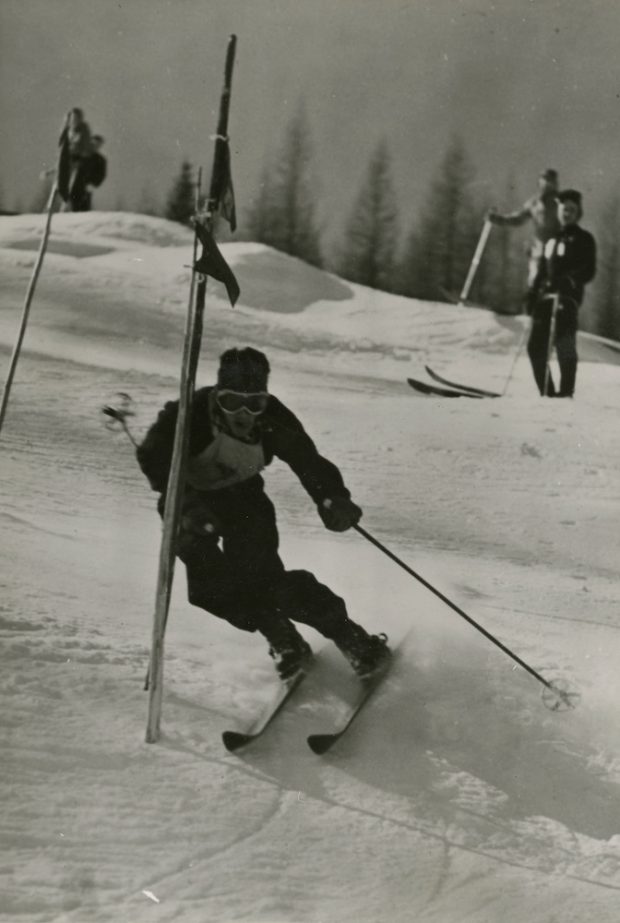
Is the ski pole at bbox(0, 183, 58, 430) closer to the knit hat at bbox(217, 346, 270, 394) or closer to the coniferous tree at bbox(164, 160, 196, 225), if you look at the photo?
the coniferous tree at bbox(164, 160, 196, 225)

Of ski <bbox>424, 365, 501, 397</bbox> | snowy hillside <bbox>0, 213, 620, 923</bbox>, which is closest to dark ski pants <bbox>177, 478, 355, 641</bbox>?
snowy hillside <bbox>0, 213, 620, 923</bbox>

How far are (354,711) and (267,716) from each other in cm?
21

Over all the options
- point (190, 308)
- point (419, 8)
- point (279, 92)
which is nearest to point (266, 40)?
point (279, 92)

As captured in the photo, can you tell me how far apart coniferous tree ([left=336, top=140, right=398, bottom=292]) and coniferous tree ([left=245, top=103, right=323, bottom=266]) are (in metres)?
0.15

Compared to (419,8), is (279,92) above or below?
below

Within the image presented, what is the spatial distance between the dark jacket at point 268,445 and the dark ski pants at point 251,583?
11cm

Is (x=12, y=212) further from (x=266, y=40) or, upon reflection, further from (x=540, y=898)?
(x=540, y=898)

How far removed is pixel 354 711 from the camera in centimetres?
235

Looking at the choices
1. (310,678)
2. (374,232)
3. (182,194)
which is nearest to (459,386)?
(374,232)

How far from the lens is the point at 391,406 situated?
3.79 meters

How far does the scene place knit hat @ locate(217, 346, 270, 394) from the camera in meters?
2.42

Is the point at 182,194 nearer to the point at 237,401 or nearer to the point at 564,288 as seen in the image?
the point at 237,401

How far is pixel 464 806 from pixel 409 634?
49 cm

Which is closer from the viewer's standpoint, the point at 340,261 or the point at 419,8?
the point at 419,8
